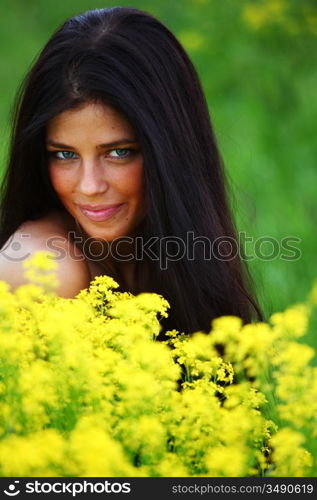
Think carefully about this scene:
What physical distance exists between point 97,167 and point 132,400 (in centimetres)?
87

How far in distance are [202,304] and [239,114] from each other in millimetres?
3397

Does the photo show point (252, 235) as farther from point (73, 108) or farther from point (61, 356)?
point (61, 356)

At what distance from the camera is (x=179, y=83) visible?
2355 millimetres

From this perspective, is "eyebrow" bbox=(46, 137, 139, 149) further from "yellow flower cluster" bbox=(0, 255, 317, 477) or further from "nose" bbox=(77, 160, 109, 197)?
"yellow flower cluster" bbox=(0, 255, 317, 477)

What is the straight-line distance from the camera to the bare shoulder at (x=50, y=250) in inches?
89.1

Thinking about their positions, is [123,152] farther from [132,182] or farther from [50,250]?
[50,250]

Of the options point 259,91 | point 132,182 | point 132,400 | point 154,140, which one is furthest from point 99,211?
point 259,91

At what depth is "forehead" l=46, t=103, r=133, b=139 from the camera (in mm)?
2180

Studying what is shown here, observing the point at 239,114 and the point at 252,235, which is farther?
the point at 239,114

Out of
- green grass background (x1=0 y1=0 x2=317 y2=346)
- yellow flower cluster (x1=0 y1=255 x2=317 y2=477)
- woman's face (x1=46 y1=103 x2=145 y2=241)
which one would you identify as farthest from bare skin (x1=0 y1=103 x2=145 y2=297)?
green grass background (x1=0 y1=0 x2=317 y2=346)

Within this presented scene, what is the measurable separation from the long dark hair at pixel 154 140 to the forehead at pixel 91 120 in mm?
18

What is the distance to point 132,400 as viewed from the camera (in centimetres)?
145
